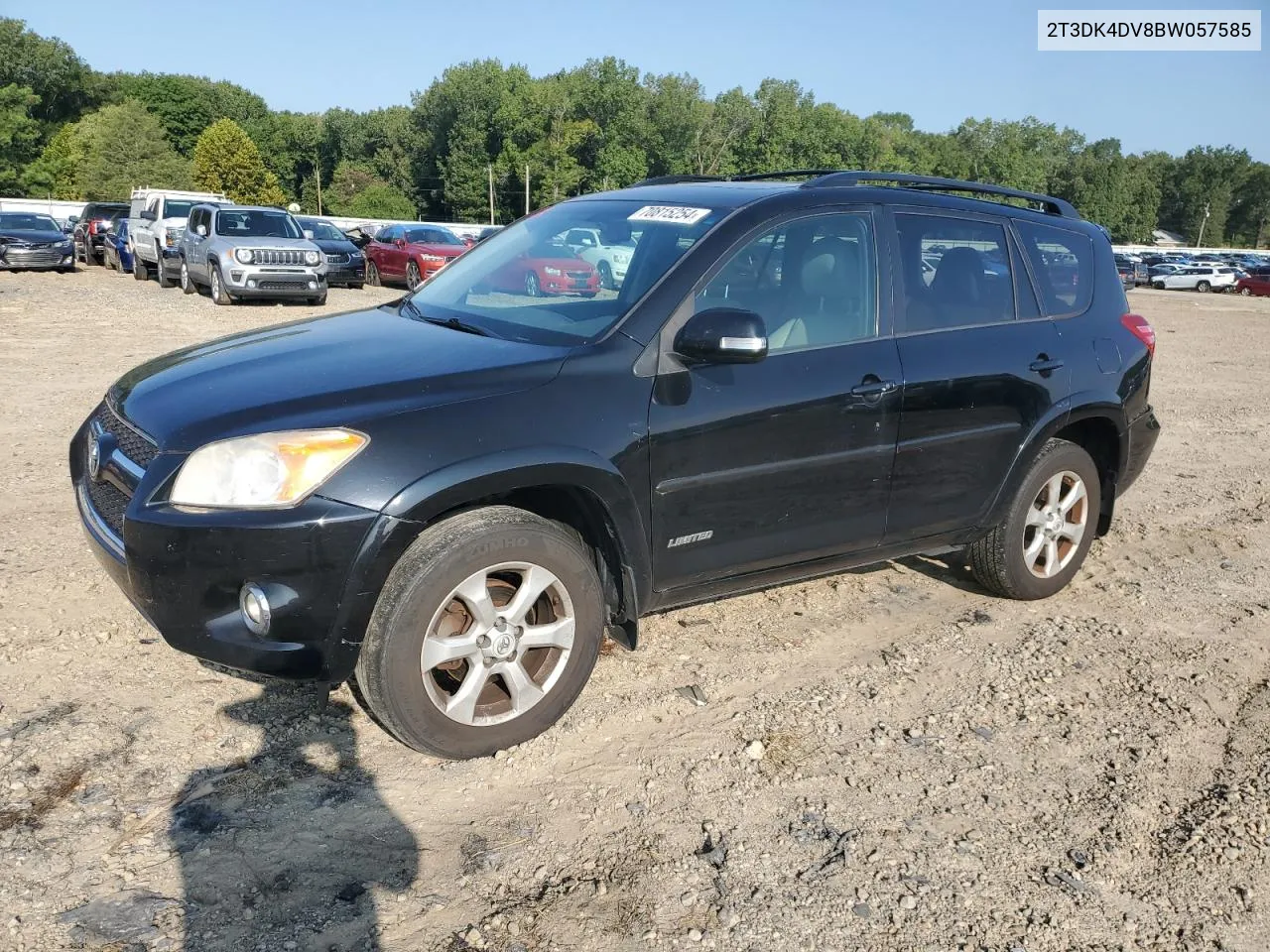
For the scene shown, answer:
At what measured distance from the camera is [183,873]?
8.89 ft

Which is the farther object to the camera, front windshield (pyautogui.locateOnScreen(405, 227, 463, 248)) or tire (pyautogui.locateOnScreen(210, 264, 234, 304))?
front windshield (pyautogui.locateOnScreen(405, 227, 463, 248))

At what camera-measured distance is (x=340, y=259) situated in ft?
77.9

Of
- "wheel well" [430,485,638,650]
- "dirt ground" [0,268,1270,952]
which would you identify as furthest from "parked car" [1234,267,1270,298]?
"wheel well" [430,485,638,650]

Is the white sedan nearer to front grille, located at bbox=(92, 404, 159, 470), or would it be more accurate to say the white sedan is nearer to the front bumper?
front grille, located at bbox=(92, 404, 159, 470)

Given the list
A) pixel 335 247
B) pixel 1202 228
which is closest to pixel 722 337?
pixel 335 247

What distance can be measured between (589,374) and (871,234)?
1501mm

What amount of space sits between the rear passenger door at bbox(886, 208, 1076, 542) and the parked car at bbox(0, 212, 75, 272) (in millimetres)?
25421

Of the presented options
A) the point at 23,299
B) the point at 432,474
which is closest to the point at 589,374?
the point at 432,474

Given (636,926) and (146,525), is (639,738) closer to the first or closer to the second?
(636,926)

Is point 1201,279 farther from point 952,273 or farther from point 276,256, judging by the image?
point 952,273

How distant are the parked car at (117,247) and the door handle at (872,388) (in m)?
25.2

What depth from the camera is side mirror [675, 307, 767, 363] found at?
347 cm

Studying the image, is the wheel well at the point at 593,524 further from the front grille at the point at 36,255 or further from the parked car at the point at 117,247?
the front grille at the point at 36,255

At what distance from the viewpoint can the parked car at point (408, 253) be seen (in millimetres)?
23047
